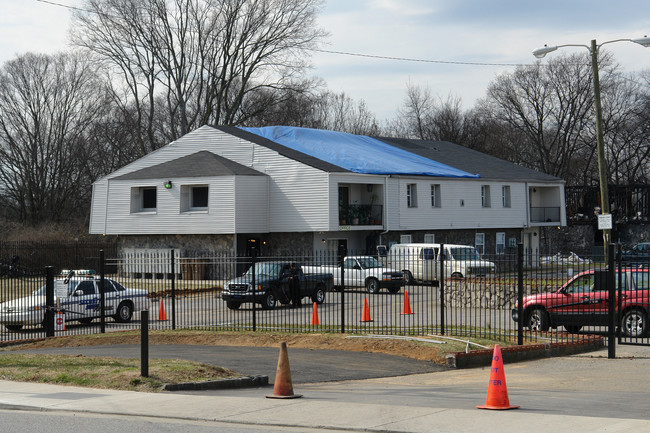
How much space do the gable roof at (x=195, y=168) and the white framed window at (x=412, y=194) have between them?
875cm

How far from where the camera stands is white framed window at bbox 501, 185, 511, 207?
58384 mm

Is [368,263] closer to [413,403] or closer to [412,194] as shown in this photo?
[412,194]

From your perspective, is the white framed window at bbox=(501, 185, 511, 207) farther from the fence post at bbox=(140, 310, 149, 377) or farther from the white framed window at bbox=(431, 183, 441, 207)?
the fence post at bbox=(140, 310, 149, 377)

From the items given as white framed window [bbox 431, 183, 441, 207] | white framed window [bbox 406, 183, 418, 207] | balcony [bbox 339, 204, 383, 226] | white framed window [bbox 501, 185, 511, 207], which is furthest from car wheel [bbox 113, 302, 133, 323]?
white framed window [bbox 501, 185, 511, 207]

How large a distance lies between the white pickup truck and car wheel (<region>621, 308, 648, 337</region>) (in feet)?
48.0

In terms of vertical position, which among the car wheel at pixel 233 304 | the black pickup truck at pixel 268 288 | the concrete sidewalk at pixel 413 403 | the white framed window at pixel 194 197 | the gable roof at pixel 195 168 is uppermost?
the gable roof at pixel 195 168

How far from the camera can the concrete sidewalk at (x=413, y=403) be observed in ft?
33.0

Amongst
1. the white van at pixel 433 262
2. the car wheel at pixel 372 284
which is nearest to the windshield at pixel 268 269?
the white van at pixel 433 262

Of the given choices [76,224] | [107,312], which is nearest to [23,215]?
[76,224]

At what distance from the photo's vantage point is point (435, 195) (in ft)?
174

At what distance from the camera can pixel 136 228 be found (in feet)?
167

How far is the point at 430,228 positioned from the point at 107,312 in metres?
28.7

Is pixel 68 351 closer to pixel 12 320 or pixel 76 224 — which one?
pixel 12 320

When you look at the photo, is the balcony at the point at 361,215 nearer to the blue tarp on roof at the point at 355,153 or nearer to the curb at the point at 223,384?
the blue tarp on roof at the point at 355,153
